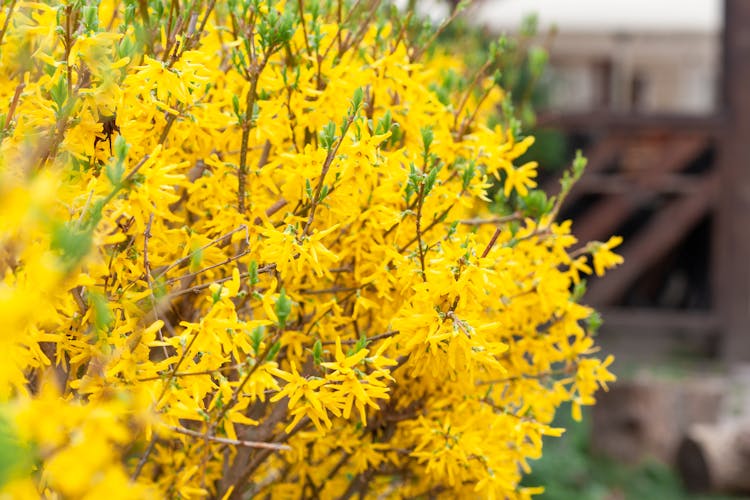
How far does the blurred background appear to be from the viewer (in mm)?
5520

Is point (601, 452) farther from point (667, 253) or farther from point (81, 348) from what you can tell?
point (81, 348)

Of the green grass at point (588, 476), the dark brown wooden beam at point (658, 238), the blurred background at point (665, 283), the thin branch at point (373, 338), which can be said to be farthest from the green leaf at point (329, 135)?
the dark brown wooden beam at point (658, 238)

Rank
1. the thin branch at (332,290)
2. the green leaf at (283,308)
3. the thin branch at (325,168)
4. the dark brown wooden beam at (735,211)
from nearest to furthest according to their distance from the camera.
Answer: the green leaf at (283,308), the thin branch at (325,168), the thin branch at (332,290), the dark brown wooden beam at (735,211)

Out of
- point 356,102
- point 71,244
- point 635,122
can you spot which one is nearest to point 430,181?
point 356,102

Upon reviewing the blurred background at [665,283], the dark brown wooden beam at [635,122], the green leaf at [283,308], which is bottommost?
the blurred background at [665,283]

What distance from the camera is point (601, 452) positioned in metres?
5.95

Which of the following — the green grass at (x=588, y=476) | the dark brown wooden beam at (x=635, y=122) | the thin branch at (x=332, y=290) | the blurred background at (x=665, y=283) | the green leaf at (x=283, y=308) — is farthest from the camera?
the dark brown wooden beam at (x=635, y=122)

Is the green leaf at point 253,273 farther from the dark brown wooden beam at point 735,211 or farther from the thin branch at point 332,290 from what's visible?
the dark brown wooden beam at point 735,211

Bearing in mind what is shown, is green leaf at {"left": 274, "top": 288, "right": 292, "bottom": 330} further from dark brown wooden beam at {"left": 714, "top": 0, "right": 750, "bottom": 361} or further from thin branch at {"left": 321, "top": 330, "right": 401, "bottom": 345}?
dark brown wooden beam at {"left": 714, "top": 0, "right": 750, "bottom": 361}

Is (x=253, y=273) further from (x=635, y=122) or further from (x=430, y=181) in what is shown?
(x=635, y=122)

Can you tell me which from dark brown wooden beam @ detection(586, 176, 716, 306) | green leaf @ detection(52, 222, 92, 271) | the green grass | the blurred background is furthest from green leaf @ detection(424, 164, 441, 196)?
dark brown wooden beam @ detection(586, 176, 716, 306)

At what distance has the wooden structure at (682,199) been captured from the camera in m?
6.43

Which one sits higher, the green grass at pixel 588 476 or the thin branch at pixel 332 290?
the thin branch at pixel 332 290

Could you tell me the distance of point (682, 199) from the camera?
21.7 ft
